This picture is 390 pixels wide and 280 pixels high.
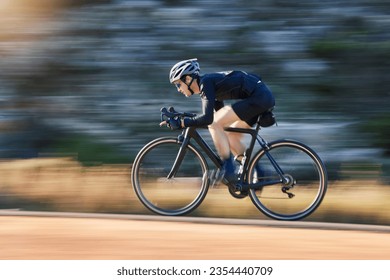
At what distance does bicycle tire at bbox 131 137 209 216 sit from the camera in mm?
7508

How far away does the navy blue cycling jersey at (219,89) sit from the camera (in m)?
7.13

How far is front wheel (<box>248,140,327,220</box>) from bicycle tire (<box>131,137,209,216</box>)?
530 mm

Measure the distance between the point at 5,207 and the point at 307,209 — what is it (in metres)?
3.87

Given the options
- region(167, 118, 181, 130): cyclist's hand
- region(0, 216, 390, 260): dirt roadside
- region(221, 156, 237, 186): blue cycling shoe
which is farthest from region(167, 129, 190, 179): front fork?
region(0, 216, 390, 260): dirt roadside

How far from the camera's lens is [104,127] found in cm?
1110

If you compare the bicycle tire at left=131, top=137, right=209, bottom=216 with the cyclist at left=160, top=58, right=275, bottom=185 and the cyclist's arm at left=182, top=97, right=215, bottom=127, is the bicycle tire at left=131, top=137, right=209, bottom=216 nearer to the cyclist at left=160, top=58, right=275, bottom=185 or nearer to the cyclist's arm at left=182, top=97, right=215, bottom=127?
the cyclist at left=160, top=58, right=275, bottom=185

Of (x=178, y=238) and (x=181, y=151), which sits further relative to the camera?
(x=181, y=151)

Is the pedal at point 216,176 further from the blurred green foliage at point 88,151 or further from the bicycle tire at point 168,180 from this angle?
the blurred green foliage at point 88,151

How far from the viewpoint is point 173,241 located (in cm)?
616

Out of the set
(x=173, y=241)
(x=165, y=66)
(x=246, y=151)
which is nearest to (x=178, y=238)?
(x=173, y=241)

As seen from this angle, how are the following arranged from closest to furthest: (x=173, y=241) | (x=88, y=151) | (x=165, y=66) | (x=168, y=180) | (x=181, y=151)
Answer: (x=173, y=241) < (x=181, y=151) < (x=168, y=180) < (x=88, y=151) < (x=165, y=66)

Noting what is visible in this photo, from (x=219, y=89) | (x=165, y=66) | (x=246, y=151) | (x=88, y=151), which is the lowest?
(x=246, y=151)

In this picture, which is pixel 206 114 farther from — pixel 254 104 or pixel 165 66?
pixel 165 66

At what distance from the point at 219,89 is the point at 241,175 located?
0.86 m
